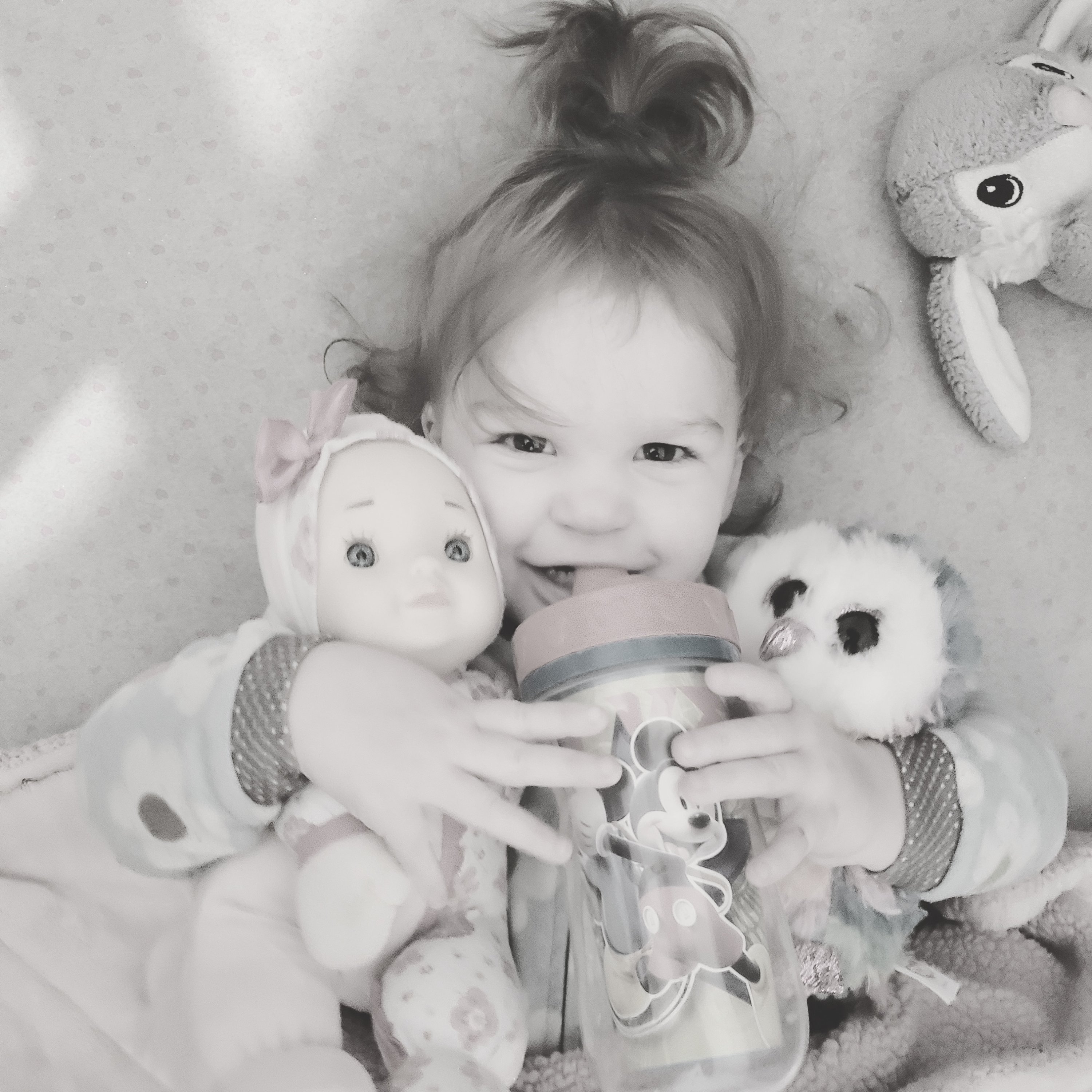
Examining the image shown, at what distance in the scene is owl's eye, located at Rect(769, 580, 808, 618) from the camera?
0.82 meters

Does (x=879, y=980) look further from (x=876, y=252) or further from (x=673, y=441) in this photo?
(x=876, y=252)

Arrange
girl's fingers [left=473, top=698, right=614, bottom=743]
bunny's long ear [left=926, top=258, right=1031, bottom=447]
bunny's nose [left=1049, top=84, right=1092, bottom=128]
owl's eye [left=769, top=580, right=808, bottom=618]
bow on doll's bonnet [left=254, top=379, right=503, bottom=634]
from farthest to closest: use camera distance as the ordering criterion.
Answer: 1. bunny's long ear [left=926, top=258, right=1031, bottom=447]
2. bunny's nose [left=1049, top=84, right=1092, bottom=128]
3. owl's eye [left=769, top=580, right=808, bottom=618]
4. bow on doll's bonnet [left=254, top=379, right=503, bottom=634]
5. girl's fingers [left=473, top=698, right=614, bottom=743]

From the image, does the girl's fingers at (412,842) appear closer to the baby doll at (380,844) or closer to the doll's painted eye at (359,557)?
the baby doll at (380,844)

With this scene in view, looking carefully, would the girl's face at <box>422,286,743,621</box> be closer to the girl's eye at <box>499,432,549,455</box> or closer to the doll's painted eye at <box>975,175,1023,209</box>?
the girl's eye at <box>499,432,549,455</box>

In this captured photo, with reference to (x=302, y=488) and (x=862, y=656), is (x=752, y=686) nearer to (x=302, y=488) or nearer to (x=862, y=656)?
(x=862, y=656)

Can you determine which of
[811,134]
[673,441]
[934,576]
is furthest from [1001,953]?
[811,134]

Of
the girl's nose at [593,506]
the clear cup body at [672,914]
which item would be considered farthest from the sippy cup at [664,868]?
the girl's nose at [593,506]

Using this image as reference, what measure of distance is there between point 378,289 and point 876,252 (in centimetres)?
52

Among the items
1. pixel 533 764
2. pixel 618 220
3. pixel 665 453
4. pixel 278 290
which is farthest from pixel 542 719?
pixel 278 290

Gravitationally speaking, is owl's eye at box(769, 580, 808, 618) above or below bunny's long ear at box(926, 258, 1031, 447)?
below

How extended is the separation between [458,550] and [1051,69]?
0.73 metres

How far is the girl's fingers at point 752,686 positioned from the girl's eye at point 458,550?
19cm

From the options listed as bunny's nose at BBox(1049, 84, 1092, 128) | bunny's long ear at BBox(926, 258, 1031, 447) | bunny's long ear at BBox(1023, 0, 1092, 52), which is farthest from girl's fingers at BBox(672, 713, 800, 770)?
bunny's long ear at BBox(1023, 0, 1092, 52)

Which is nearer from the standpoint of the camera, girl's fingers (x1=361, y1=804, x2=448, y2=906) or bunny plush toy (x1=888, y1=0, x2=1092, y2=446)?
girl's fingers (x1=361, y1=804, x2=448, y2=906)
